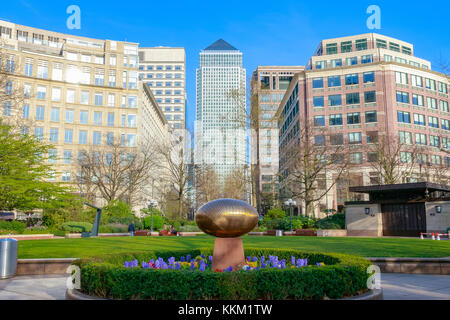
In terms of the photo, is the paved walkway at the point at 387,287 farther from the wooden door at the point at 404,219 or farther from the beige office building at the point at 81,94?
the beige office building at the point at 81,94

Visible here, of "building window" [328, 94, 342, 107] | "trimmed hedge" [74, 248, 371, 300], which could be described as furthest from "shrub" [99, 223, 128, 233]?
"building window" [328, 94, 342, 107]

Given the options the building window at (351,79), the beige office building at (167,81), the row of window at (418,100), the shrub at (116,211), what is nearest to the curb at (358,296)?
the shrub at (116,211)

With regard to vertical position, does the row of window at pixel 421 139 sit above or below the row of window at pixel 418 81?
below

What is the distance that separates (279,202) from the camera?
47750 mm

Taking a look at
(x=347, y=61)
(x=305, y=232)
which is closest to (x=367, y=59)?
(x=347, y=61)

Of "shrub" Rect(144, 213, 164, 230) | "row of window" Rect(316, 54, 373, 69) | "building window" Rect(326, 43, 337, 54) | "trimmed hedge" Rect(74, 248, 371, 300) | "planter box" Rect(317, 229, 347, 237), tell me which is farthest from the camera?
"building window" Rect(326, 43, 337, 54)

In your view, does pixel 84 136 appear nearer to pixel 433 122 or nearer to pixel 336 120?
pixel 336 120

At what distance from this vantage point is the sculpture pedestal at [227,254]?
7.96 metres

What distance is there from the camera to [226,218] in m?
7.65

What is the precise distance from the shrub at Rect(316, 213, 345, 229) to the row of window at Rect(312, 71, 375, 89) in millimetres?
33211

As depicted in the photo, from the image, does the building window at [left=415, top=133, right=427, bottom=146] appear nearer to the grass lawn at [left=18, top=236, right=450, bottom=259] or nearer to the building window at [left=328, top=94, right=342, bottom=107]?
the building window at [left=328, top=94, right=342, bottom=107]

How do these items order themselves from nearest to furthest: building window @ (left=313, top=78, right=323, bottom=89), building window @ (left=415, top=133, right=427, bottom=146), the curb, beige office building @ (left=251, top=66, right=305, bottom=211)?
the curb → beige office building @ (left=251, top=66, right=305, bottom=211) → building window @ (left=415, top=133, right=427, bottom=146) → building window @ (left=313, top=78, right=323, bottom=89)

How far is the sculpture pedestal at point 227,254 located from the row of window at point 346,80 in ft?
197

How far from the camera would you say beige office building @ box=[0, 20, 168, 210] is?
6669 cm
